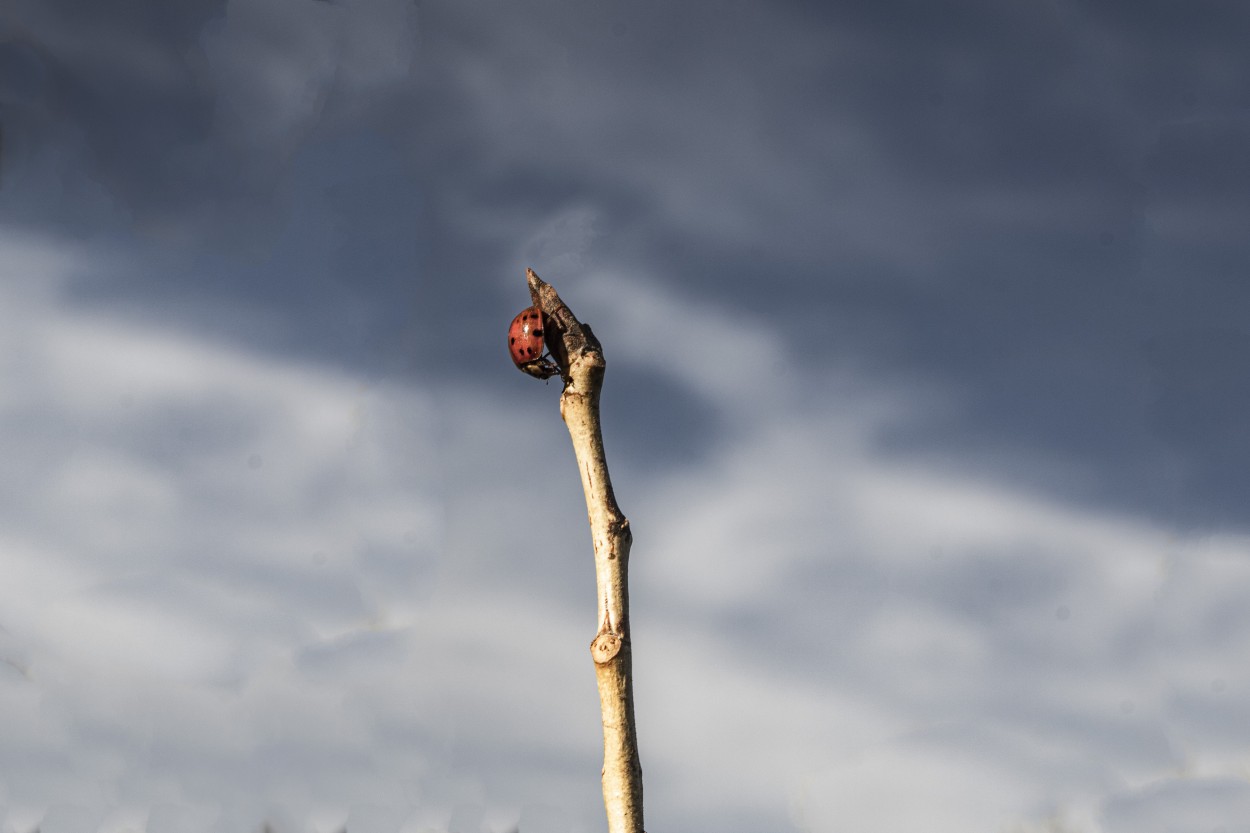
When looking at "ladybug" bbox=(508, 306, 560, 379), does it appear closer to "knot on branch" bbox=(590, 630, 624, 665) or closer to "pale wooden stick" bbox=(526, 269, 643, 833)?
"pale wooden stick" bbox=(526, 269, 643, 833)

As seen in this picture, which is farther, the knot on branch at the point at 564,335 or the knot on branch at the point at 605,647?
the knot on branch at the point at 564,335

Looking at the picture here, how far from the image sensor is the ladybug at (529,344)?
32.5 ft

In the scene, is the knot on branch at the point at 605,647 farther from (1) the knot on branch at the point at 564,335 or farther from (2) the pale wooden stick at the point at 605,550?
(1) the knot on branch at the point at 564,335

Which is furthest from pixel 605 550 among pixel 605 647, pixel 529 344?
pixel 529 344

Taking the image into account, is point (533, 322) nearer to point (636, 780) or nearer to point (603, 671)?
point (603, 671)

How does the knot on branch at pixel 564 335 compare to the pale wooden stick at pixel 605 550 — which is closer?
the pale wooden stick at pixel 605 550

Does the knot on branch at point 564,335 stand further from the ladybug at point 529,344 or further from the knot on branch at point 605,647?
the knot on branch at point 605,647

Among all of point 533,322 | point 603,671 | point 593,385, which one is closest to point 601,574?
point 603,671

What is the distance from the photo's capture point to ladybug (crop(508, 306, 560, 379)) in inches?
390

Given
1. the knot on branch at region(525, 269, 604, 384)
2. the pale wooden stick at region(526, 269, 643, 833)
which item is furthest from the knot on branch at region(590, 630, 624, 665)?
the knot on branch at region(525, 269, 604, 384)

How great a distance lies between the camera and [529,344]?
991cm

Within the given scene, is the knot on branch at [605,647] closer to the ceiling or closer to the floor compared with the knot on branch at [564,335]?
closer to the floor

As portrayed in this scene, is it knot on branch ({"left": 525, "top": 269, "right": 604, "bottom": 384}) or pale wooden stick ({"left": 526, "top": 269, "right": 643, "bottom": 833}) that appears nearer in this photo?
pale wooden stick ({"left": 526, "top": 269, "right": 643, "bottom": 833})

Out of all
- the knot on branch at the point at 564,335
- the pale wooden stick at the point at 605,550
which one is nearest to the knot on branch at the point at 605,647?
the pale wooden stick at the point at 605,550
